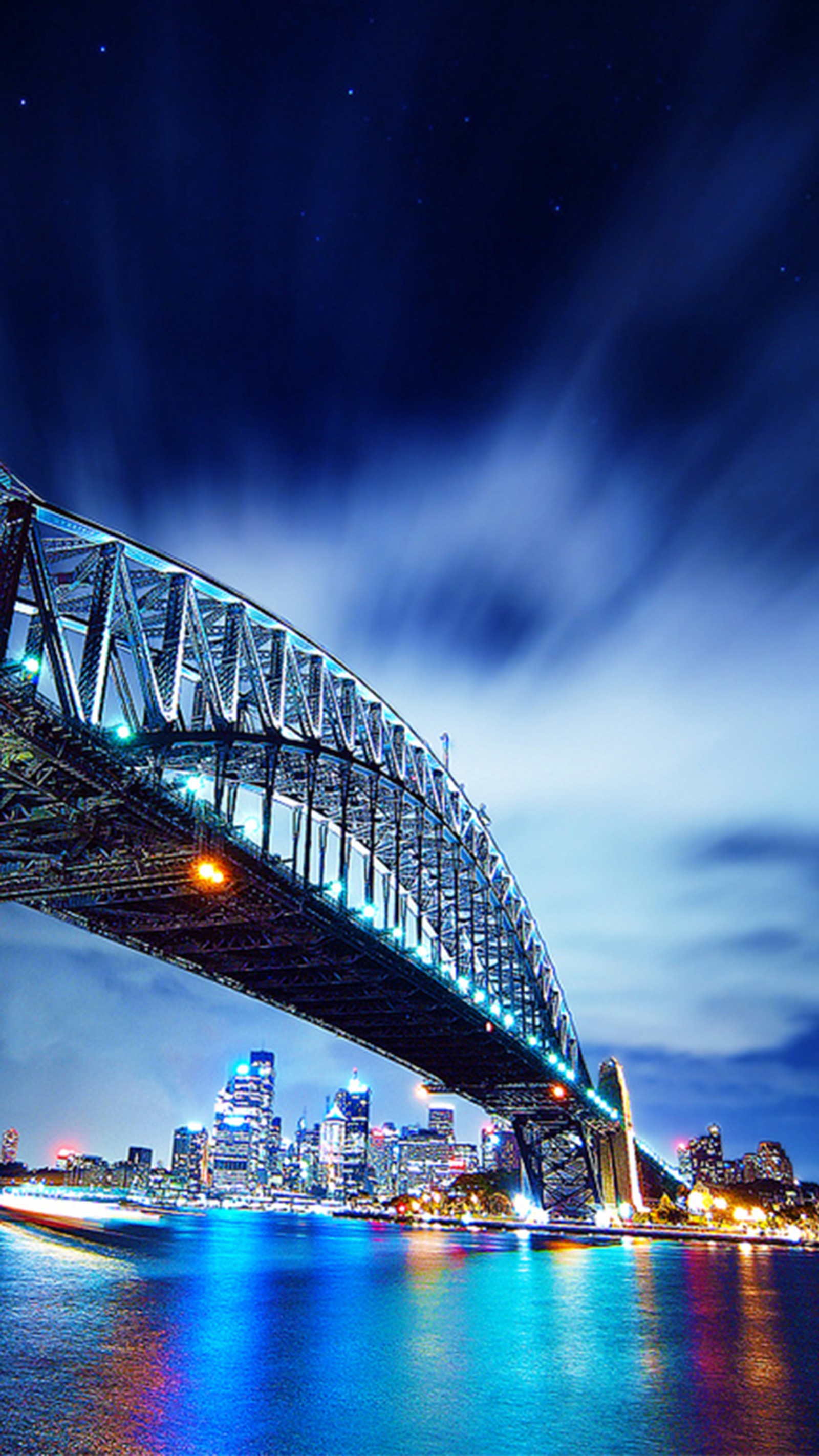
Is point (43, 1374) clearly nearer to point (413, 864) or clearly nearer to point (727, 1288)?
point (727, 1288)

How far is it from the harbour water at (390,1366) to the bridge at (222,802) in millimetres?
15880

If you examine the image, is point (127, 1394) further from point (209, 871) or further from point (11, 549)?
point (209, 871)

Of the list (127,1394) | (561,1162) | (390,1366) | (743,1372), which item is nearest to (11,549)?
(127,1394)

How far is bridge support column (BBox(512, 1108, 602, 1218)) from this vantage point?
10494 centimetres

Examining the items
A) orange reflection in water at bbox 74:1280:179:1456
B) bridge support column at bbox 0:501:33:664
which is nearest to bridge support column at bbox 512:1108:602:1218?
bridge support column at bbox 0:501:33:664

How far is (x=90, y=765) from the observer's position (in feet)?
107

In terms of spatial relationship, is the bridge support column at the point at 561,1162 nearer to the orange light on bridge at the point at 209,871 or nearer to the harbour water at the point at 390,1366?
the orange light on bridge at the point at 209,871

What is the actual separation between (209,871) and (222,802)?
304 cm

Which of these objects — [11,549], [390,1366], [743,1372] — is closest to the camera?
[390,1366]

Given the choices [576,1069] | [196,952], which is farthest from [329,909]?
[576,1069]

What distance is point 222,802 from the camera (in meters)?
39.5

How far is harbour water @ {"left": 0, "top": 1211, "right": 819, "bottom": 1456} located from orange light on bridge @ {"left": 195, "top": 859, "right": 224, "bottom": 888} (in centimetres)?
1475

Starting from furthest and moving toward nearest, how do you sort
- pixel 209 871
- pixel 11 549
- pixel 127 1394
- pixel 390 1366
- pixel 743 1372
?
pixel 209 871 → pixel 11 549 → pixel 743 1372 → pixel 390 1366 → pixel 127 1394

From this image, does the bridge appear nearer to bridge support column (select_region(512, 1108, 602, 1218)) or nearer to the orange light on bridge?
the orange light on bridge
